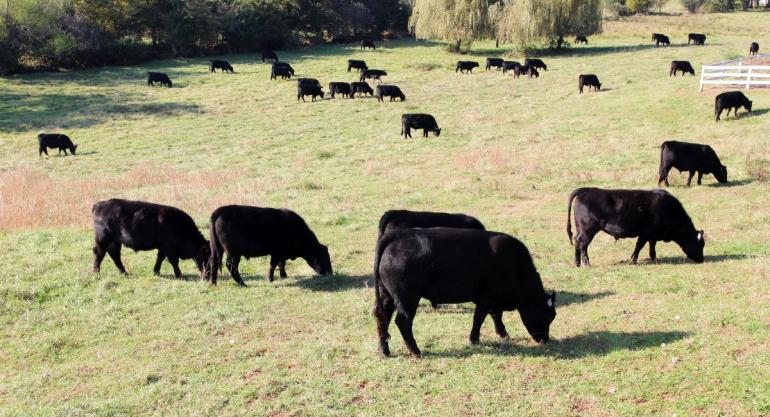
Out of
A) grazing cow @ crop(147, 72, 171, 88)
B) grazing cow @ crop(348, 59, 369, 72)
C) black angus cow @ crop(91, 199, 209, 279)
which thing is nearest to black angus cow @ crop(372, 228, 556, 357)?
black angus cow @ crop(91, 199, 209, 279)

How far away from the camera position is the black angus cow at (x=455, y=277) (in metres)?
7.85

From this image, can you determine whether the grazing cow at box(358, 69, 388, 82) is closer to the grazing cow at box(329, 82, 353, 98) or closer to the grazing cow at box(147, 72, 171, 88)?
the grazing cow at box(329, 82, 353, 98)

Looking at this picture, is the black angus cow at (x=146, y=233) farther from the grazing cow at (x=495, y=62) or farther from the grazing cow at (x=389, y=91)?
the grazing cow at (x=495, y=62)

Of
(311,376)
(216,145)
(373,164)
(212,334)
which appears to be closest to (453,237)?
(311,376)

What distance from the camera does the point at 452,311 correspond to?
10125 mm

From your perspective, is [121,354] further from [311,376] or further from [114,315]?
[311,376]

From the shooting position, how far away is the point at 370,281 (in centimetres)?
1170

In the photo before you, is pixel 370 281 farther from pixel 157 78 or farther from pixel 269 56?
pixel 269 56

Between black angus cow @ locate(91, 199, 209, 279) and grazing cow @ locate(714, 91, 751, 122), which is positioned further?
grazing cow @ locate(714, 91, 751, 122)

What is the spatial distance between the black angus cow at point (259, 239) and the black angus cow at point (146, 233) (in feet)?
2.43

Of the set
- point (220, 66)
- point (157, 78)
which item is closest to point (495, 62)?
point (220, 66)

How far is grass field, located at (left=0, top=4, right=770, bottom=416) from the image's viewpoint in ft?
24.2

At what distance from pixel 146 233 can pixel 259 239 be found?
2199 millimetres

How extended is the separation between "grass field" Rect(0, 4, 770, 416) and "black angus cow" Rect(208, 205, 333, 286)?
46cm
